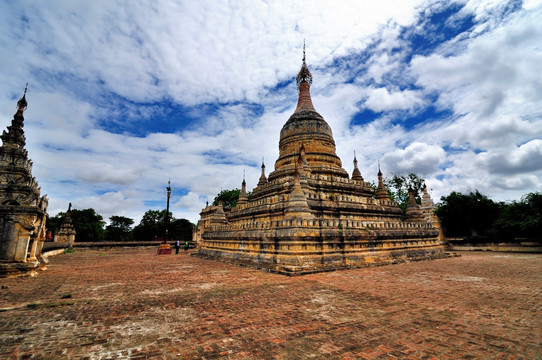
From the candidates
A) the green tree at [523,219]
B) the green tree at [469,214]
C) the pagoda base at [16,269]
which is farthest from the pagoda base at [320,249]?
the green tree at [469,214]

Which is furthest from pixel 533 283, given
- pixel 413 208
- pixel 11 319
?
pixel 413 208

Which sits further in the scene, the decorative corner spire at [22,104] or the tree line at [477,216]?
the tree line at [477,216]

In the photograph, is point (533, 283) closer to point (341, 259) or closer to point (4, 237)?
point (341, 259)

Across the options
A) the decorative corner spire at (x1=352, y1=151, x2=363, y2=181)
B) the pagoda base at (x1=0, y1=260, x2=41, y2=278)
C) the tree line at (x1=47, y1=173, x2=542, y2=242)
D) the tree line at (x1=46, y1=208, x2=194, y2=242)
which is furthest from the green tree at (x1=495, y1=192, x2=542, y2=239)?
the tree line at (x1=46, y1=208, x2=194, y2=242)

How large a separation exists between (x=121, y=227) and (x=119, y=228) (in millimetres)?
598

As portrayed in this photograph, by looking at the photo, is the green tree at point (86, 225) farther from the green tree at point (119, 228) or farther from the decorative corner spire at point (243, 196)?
the decorative corner spire at point (243, 196)

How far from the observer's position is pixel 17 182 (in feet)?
41.3

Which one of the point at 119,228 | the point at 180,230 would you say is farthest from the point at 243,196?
the point at 119,228

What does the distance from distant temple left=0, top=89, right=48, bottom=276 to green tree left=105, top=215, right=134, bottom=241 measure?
66.3 meters

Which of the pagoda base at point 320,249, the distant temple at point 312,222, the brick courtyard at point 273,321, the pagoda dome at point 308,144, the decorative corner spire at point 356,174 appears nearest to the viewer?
the brick courtyard at point 273,321

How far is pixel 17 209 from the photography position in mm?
11914

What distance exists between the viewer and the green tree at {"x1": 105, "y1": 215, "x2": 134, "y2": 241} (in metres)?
72.4

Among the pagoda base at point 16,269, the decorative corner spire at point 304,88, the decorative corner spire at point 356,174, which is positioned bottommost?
the pagoda base at point 16,269

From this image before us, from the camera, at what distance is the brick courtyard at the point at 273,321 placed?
13.5 ft
